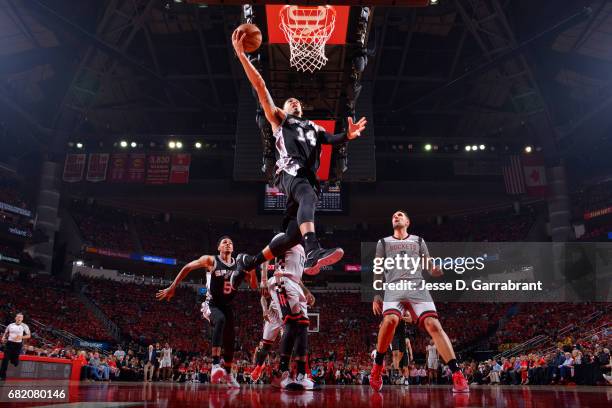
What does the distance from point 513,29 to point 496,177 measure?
10939 mm

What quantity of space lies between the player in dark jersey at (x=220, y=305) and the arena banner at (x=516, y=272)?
14.9m

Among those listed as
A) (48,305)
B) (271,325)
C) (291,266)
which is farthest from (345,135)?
(48,305)

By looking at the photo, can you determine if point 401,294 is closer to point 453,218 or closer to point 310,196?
point 310,196

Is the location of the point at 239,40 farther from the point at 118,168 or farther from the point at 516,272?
the point at 516,272

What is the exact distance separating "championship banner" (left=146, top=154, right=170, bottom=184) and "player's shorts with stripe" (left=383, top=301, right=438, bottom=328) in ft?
84.4

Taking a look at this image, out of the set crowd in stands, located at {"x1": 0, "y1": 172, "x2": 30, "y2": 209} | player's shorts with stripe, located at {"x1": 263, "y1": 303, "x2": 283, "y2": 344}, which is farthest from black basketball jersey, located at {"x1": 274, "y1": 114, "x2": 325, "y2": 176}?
crowd in stands, located at {"x1": 0, "y1": 172, "x2": 30, "y2": 209}

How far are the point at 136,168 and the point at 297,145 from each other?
26734mm

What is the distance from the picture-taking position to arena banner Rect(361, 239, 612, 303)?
→ 85.5ft

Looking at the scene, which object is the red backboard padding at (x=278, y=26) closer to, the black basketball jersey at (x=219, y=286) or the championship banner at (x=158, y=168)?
the black basketball jersey at (x=219, y=286)

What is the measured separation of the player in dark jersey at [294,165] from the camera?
14.8 feet

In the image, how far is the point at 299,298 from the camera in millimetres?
6598

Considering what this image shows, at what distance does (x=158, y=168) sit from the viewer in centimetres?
2962

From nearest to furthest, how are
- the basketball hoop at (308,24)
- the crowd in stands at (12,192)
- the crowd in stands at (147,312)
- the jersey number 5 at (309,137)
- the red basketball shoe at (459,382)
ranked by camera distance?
the jersey number 5 at (309,137) → the red basketball shoe at (459,382) → the basketball hoop at (308,24) → the crowd in stands at (147,312) → the crowd in stands at (12,192)

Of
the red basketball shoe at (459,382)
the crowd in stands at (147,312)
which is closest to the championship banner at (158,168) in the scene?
the crowd in stands at (147,312)
